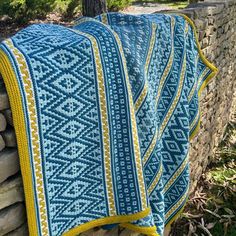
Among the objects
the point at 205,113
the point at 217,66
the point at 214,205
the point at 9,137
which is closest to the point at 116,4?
the point at 217,66

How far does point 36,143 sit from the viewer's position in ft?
5.53

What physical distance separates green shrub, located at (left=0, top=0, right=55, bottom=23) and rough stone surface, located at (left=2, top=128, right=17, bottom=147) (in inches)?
436

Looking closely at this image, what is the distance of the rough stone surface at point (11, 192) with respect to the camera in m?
1.70

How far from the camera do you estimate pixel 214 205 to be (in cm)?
439

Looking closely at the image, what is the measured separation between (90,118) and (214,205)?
2881 millimetres

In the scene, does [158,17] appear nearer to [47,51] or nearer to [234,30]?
[47,51]

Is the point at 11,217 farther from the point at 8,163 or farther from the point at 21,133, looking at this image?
the point at 21,133

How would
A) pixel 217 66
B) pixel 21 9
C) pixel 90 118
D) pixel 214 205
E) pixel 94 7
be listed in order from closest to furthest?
pixel 90 118, pixel 214 205, pixel 217 66, pixel 94 7, pixel 21 9

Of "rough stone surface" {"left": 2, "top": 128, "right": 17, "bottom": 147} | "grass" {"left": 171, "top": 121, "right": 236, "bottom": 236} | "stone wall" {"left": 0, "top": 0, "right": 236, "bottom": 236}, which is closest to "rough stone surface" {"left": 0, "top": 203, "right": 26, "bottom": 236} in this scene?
"stone wall" {"left": 0, "top": 0, "right": 236, "bottom": 236}

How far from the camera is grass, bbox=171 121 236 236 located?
4070mm

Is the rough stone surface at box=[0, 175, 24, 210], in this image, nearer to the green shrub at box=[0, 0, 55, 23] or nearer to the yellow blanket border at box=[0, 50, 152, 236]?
the yellow blanket border at box=[0, 50, 152, 236]

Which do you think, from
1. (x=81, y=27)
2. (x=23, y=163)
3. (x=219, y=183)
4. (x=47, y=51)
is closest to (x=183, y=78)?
(x=81, y=27)

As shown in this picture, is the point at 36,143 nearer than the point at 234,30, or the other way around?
the point at 36,143

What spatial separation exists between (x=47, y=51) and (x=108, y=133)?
Answer: 0.49 metres
